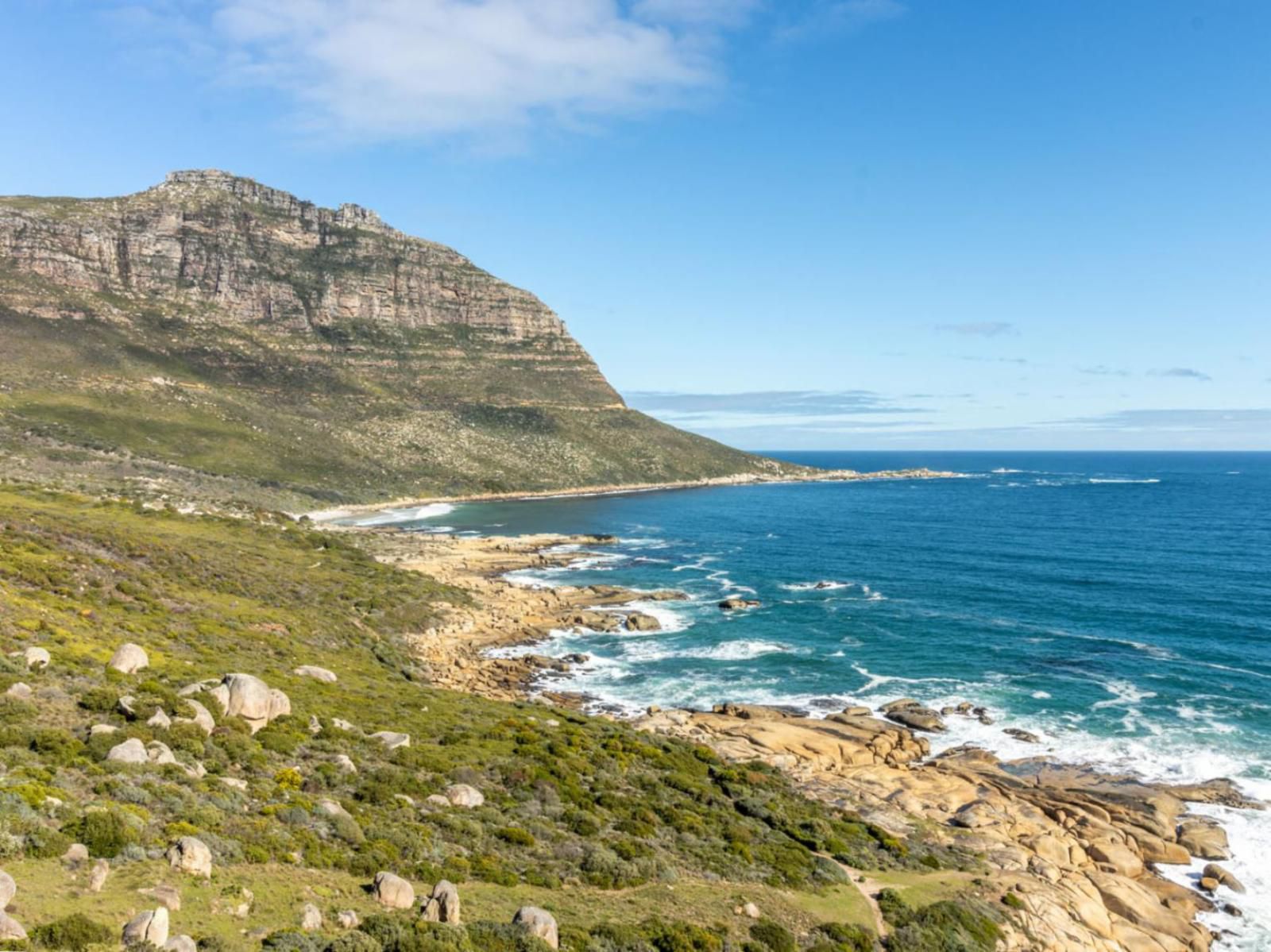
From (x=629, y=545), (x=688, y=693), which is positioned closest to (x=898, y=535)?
(x=629, y=545)

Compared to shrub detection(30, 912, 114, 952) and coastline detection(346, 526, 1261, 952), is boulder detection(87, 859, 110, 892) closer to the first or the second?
shrub detection(30, 912, 114, 952)

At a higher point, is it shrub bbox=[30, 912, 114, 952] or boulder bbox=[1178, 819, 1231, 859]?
shrub bbox=[30, 912, 114, 952]

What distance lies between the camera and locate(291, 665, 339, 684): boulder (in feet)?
Answer: 137

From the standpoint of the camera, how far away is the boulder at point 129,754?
22.7 metres

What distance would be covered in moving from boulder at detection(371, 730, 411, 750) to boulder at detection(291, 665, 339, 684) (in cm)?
1036

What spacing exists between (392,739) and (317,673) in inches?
486

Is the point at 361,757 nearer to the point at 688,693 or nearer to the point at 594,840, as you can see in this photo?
the point at 594,840

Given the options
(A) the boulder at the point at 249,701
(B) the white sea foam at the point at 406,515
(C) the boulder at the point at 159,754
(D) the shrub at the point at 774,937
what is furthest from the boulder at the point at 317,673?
(B) the white sea foam at the point at 406,515

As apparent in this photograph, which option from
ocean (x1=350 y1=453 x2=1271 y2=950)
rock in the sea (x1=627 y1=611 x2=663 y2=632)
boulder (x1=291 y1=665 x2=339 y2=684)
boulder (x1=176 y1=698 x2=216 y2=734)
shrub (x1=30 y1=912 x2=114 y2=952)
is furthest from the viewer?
rock in the sea (x1=627 y1=611 x2=663 y2=632)

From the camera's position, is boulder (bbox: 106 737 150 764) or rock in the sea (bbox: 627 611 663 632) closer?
boulder (bbox: 106 737 150 764)

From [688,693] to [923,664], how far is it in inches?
786

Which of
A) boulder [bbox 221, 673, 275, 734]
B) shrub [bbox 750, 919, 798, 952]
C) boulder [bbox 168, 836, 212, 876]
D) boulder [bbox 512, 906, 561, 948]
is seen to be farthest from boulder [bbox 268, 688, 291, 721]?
shrub [bbox 750, 919, 798, 952]

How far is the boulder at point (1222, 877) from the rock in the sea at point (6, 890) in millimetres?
41195

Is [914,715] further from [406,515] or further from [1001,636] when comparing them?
[406,515]
